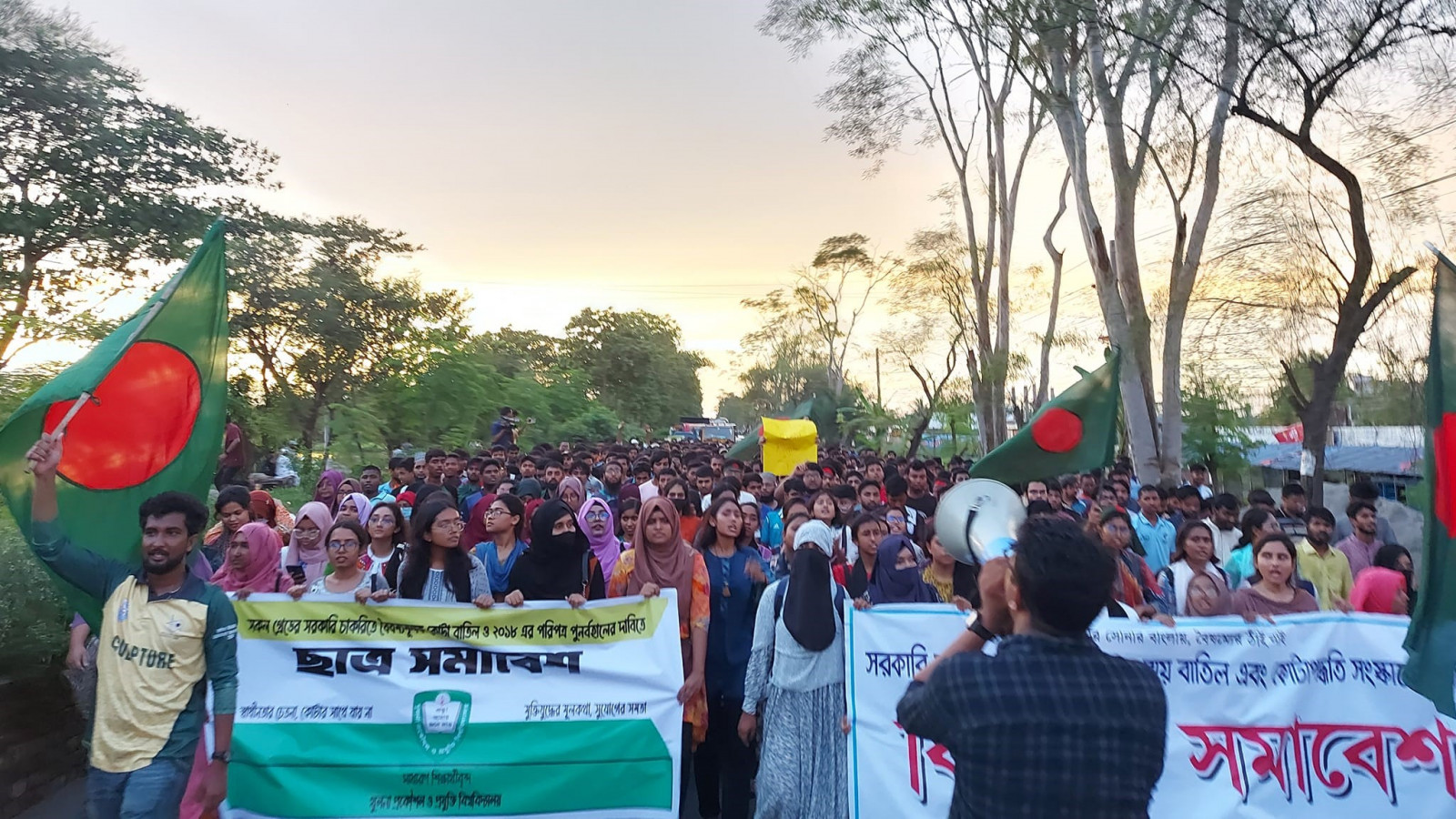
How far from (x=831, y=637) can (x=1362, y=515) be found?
4381 millimetres

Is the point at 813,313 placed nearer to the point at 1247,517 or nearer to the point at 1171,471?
the point at 1171,471

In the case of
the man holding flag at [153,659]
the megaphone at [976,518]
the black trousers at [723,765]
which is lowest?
the black trousers at [723,765]

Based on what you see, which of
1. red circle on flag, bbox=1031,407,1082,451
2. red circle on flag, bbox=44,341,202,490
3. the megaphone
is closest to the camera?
the megaphone

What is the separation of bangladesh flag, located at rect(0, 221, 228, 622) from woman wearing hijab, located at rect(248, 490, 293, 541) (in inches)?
76.4

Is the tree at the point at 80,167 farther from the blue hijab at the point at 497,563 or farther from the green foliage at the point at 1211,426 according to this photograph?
the green foliage at the point at 1211,426

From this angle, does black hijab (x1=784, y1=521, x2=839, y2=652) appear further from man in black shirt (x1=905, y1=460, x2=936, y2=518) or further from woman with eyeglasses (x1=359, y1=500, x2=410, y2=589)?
man in black shirt (x1=905, y1=460, x2=936, y2=518)

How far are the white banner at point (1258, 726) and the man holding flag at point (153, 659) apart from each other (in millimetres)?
2562

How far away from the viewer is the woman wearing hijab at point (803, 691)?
4133 millimetres

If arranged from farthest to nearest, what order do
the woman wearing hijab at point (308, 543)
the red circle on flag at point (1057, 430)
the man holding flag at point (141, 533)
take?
the red circle on flag at point (1057, 430) → the woman wearing hijab at point (308, 543) → the man holding flag at point (141, 533)

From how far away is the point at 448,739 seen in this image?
4297mm

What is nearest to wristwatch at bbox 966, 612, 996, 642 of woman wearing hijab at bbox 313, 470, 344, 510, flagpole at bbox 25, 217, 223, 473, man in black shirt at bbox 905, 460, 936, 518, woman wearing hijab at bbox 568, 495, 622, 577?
flagpole at bbox 25, 217, 223, 473

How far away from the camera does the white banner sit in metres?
4.09

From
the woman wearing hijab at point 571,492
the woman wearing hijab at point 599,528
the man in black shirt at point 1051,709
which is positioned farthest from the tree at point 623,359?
the man in black shirt at point 1051,709

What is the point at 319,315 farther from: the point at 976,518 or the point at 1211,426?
the point at 1211,426
